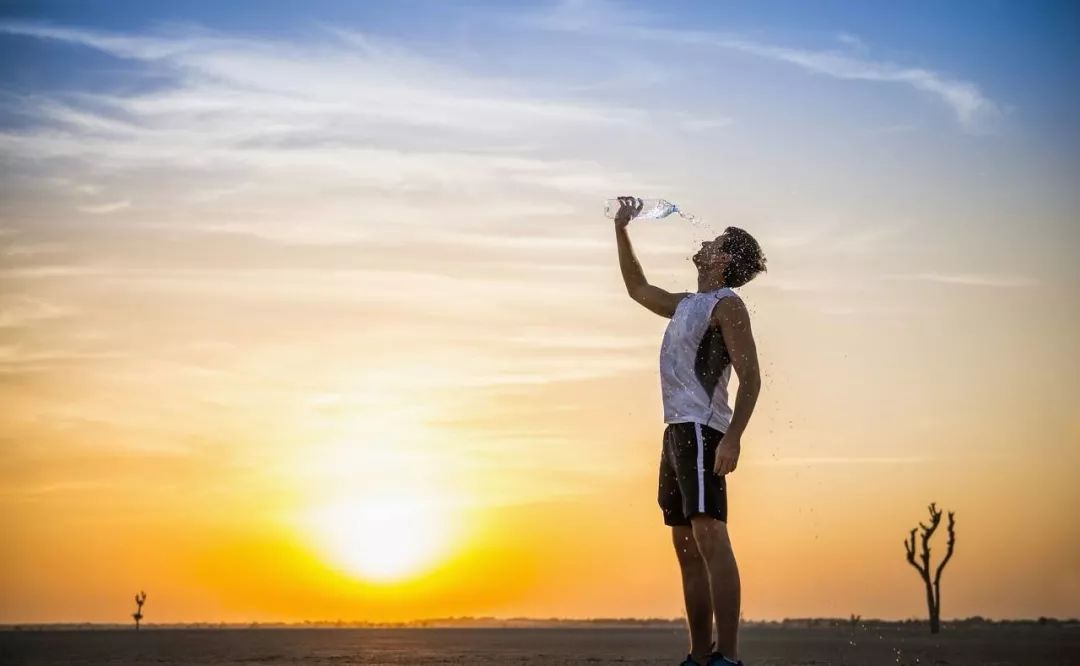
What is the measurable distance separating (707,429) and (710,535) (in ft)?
1.64

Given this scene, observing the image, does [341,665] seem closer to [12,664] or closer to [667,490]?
[12,664]

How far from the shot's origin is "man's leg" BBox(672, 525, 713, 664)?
22.1 feet

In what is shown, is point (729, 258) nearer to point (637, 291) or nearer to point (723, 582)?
point (637, 291)

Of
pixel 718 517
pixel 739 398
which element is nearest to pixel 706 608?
pixel 718 517

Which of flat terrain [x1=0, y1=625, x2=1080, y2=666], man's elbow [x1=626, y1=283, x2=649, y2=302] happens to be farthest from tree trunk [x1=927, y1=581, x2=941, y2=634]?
man's elbow [x1=626, y1=283, x2=649, y2=302]

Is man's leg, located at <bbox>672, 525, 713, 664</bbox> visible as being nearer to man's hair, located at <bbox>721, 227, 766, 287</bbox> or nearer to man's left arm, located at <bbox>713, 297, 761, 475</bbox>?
man's left arm, located at <bbox>713, 297, 761, 475</bbox>

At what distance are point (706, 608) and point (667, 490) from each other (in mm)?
581

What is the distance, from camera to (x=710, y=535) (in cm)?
654

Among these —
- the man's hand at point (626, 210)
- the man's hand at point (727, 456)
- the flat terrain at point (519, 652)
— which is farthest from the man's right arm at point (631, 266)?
the flat terrain at point (519, 652)

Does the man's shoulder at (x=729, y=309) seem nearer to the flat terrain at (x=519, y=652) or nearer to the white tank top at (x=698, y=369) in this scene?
the white tank top at (x=698, y=369)

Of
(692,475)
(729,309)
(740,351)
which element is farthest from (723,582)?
(729,309)

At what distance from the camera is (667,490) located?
6832 mm

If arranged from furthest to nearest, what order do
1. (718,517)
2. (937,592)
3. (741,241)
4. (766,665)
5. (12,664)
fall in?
(937,592) < (12,664) < (766,665) < (741,241) < (718,517)

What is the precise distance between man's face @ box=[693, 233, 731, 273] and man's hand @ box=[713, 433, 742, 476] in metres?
0.95
